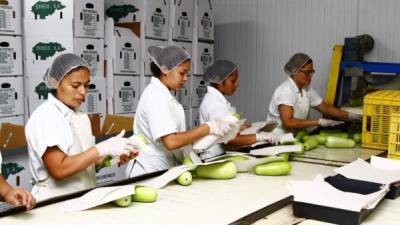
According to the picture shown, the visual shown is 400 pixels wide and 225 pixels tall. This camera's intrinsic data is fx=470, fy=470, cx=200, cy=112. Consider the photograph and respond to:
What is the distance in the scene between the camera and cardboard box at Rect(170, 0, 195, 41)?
444 cm

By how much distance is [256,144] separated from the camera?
278cm

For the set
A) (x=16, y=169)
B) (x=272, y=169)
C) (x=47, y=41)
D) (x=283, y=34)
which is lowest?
(x=16, y=169)

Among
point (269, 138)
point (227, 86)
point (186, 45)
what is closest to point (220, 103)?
point (227, 86)

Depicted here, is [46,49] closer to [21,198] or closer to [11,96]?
[11,96]

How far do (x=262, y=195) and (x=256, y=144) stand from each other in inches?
38.1

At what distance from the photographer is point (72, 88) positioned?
2.03 m

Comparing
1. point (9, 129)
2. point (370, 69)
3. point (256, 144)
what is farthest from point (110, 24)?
point (370, 69)

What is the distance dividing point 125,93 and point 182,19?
0.98 metres

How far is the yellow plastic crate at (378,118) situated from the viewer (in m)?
2.80

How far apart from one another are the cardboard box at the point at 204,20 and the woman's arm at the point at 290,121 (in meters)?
1.53

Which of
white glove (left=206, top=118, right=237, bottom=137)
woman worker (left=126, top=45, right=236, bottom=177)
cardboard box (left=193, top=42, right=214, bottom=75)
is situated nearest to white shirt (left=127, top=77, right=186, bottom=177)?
woman worker (left=126, top=45, right=236, bottom=177)

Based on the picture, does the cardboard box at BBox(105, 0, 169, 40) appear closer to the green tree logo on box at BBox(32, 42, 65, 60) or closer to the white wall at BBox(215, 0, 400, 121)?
the green tree logo on box at BBox(32, 42, 65, 60)

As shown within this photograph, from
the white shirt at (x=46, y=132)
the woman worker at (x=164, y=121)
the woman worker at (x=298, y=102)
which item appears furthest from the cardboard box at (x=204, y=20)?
the white shirt at (x=46, y=132)

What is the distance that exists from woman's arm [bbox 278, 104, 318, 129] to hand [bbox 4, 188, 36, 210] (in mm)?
2255
